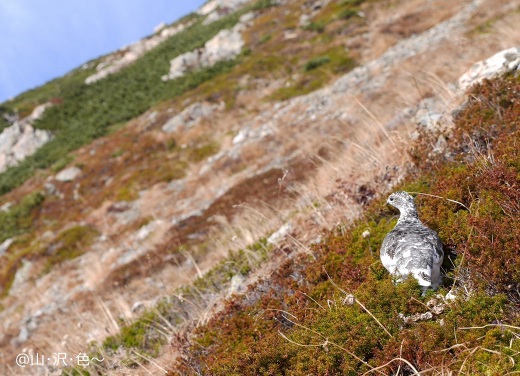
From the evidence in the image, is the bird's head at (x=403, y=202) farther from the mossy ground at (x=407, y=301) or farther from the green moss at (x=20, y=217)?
the green moss at (x=20, y=217)

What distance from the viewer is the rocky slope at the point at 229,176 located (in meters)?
7.96

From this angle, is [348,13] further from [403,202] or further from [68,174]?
[403,202]

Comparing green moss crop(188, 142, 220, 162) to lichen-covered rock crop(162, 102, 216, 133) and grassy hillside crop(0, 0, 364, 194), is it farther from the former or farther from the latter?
grassy hillside crop(0, 0, 364, 194)

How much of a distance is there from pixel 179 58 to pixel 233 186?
36281 millimetres

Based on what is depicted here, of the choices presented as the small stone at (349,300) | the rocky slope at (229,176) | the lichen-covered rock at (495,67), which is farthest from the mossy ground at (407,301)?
the lichen-covered rock at (495,67)

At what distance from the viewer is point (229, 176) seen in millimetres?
19172

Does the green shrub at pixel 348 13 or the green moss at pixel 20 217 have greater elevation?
the green shrub at pixel 348 13

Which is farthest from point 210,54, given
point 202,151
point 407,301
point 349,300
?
point 407,301

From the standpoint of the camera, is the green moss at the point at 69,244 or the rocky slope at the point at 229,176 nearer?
the rocky slope at the point at 229,176

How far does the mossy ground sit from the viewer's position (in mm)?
3572

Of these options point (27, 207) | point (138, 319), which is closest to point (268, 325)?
point (138, 319)

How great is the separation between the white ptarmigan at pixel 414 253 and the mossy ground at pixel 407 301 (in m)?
0.13

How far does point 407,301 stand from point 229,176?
15.5 meters

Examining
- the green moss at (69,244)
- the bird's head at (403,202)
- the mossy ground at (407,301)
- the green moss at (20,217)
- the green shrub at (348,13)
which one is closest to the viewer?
the mossy ground at (407,301)
